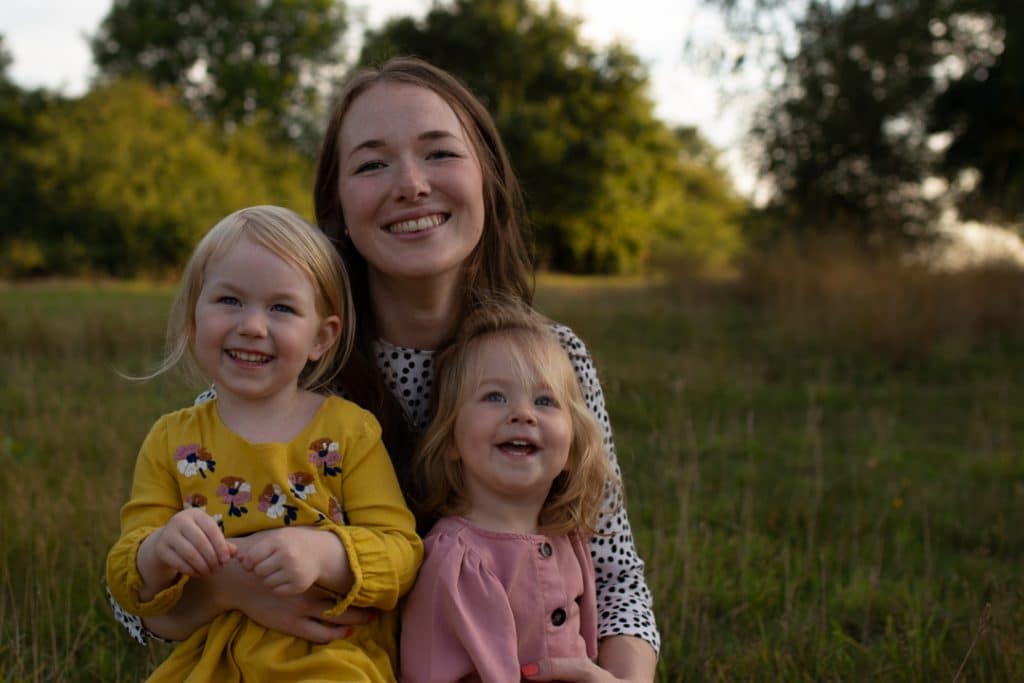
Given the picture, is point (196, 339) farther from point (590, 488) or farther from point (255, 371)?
point (590, 488)

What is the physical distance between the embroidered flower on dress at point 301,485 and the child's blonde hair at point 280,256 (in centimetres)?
27

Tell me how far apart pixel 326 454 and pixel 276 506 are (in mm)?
153

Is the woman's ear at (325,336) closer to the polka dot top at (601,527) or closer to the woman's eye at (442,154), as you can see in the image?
the polka dot top at (601,527)

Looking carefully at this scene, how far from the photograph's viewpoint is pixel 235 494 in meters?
1.99

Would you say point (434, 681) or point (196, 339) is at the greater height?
point (196, 339)

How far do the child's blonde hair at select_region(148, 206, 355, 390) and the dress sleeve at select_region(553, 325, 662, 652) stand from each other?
61 centimetres

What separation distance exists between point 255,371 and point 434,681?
750 mm

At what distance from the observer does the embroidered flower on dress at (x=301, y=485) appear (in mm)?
1994

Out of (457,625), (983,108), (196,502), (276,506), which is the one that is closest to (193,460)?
(196,502)

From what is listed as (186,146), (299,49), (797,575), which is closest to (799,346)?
(797,575)

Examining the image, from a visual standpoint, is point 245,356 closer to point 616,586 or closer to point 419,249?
point 419,249

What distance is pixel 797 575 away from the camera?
3602mm

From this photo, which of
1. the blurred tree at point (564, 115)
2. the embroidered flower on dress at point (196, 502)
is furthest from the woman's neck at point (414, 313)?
the blurred tree at point (564, 115)

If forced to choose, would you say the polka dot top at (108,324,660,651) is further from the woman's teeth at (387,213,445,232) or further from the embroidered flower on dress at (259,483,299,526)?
the embroidered flower on dress at (259,483,299,526)
